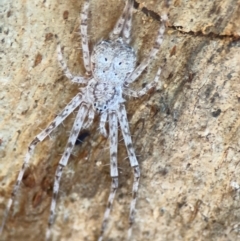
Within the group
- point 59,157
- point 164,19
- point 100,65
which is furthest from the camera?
point 59,157

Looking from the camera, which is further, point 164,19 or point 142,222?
point 142,222

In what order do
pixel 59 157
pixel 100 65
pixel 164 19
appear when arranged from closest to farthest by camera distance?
pixel 164 19 → pixel 100 65 → pixel 59 157

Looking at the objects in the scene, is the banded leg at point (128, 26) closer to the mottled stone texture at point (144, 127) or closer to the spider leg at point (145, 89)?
the mottled stone texture at point (144, 127)

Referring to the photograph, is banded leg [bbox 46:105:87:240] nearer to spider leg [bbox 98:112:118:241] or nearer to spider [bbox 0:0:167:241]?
spider [bbox 0:0:167:241]

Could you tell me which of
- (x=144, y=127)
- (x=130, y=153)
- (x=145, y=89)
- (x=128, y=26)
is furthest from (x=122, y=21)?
(x=130, y=153)

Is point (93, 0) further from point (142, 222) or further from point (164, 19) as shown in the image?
point (142, 222)

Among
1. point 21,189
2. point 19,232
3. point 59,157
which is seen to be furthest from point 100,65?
point 19,232

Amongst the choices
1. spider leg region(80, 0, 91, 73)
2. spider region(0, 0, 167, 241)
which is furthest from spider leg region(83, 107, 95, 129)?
spider leg region(80, 0, 91, 73)
